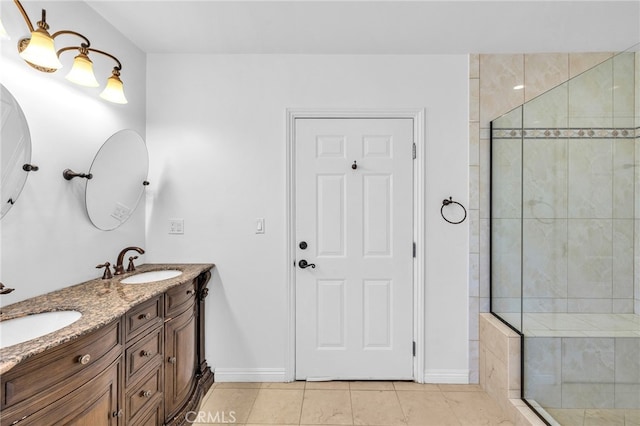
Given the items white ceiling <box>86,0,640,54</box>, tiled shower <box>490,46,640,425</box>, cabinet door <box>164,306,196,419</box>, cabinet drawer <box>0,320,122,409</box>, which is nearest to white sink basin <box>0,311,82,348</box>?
cabinet drawer <box>0,320,122,409</box>

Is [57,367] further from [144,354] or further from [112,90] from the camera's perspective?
[112,90]

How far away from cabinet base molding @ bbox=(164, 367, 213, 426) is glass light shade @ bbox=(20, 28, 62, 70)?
180 centimetres

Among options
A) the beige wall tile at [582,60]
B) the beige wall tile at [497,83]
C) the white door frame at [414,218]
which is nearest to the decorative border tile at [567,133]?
the beige wall tile at [497,83]

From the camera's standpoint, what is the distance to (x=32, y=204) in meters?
1.46

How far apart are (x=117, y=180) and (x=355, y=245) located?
63.7 inches

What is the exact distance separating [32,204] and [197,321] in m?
1.20

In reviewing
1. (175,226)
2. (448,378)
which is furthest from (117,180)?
(448,378)

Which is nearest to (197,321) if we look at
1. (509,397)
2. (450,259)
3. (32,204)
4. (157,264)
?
(157,264)

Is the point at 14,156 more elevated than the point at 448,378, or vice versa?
the point at 14,156

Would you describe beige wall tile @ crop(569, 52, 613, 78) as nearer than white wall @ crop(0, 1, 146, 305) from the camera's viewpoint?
No

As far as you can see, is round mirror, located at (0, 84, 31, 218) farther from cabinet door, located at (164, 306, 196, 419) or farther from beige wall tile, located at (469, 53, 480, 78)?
beige wall tile, located at (469, 53, 480, 78)

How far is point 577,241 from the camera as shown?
1.72 meters
